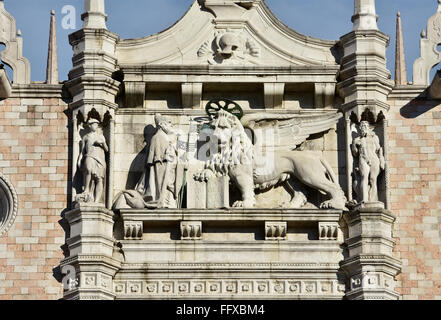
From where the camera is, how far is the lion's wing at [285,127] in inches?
1060

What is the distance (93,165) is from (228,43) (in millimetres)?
2957

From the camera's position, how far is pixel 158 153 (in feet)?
87.0

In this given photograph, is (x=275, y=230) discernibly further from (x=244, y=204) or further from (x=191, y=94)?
(x=191, y=94)

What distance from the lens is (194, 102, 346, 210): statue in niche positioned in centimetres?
2644

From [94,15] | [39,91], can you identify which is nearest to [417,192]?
[94,15]

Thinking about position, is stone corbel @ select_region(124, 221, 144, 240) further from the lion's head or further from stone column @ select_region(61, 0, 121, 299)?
the lion's head

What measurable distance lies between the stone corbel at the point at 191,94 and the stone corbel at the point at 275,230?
2.41 m

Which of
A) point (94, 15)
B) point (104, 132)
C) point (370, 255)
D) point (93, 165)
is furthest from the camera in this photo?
point (94, 15)

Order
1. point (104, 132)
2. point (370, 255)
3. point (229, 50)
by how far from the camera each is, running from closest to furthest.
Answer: point (370, 255), point (104, 132), point (229, 50)

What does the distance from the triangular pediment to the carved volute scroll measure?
5.03 ft

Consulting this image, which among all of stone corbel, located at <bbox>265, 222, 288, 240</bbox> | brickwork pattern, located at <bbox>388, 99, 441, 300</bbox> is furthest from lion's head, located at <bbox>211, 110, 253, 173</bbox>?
brickwork pattern, located at <bbox>388, 99, 441, 300</bbox>

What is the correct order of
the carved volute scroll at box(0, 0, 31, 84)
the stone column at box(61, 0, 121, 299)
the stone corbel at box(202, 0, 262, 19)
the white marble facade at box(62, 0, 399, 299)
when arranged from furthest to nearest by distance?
the stone corbel at box(202, 0, 262, 19)
the carved volute scroll at box(0, 0, 31, 84)
the white marble facade at box(62, 0, 399, 299)
the stone column at box(61, 0, 121, 299)

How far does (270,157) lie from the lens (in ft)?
87.8

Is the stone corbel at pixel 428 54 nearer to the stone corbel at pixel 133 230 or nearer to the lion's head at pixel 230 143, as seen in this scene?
the lion's head at pixel 230 143
